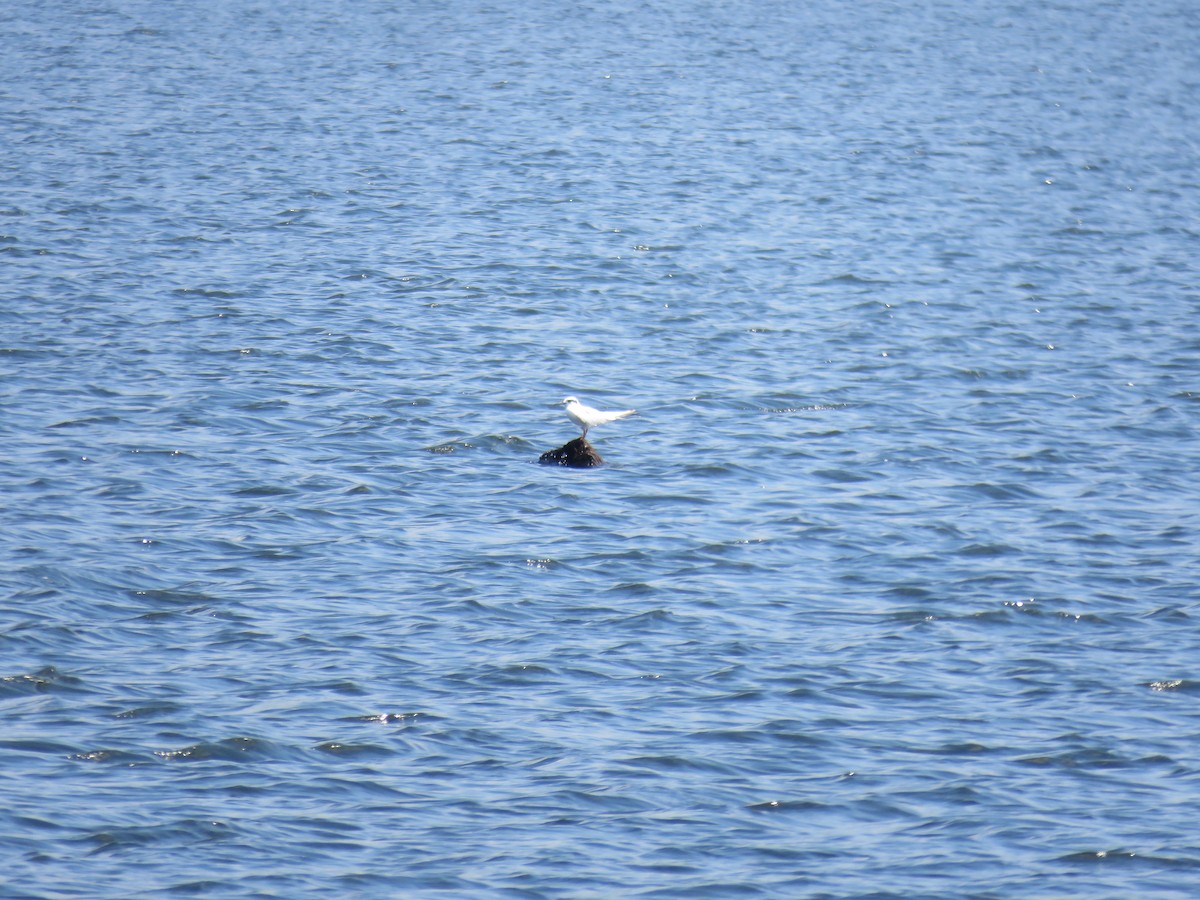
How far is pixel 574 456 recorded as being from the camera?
63.6 ft

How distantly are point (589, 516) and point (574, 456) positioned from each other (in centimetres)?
199

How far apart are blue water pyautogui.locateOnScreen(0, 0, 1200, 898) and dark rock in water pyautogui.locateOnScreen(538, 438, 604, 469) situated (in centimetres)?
38

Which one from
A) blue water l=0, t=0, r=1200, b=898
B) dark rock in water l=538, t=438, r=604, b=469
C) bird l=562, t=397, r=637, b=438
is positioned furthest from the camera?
dark rock in water l=538, t=438, r=604, b=469

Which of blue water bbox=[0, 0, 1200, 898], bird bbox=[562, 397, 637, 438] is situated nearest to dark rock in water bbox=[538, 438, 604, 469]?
bird bbox=[562, 397, 637, 438]

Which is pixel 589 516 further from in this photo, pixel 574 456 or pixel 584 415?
pixel 574 456

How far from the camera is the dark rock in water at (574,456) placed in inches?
764

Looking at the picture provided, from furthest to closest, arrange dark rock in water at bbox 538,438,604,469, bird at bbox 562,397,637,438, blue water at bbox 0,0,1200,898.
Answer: dark rock in water at bbox 538,438,604,469
bird at bbox 562,397,637,438
blue water at bbox 0,0,1200,898

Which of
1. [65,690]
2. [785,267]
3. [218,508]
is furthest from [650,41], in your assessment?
[65,690]

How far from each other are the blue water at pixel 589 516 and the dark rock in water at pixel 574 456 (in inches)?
15.1

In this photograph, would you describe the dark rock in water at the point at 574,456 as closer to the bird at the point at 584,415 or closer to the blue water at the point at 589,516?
the bird at the point at 584,415

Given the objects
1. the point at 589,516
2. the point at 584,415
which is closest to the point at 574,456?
the point at 584,415

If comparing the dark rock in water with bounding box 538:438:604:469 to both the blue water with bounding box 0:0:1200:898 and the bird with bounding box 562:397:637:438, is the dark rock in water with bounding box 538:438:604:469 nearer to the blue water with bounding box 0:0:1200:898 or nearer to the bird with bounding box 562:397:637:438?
the bird with bounding box 562:397:637:438

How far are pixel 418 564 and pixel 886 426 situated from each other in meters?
7.83

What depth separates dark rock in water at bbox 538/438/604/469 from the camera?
19.4m
